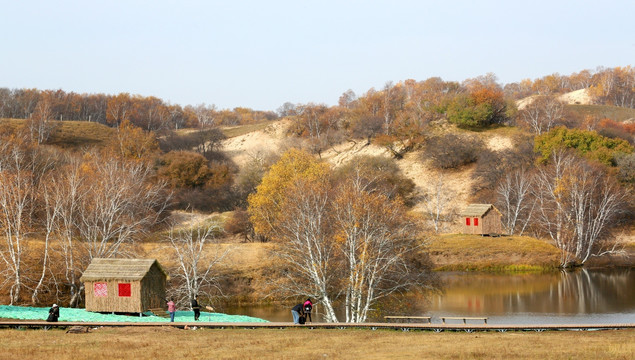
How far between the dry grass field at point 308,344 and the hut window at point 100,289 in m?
11.1

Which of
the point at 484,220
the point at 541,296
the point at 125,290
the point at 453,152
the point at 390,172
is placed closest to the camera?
the point at 125,290

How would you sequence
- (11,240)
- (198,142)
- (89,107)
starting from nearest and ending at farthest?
(11,240) → (198,142) → (89,107)

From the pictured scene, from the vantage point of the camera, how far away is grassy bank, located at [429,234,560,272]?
70.9 m

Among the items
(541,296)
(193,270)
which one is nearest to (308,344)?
(193,270)

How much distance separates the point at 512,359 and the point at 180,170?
87969 mm

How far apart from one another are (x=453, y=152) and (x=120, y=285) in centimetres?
7658

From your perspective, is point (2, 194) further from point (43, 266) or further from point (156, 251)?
point (156, 251)

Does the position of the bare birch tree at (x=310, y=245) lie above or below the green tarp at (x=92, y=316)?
above

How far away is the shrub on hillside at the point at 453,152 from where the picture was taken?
367ft

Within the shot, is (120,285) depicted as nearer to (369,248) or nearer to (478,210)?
(369,248)

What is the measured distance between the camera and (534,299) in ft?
173

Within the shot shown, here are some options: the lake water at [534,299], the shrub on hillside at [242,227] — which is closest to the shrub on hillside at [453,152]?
the shrub on hillside at [242,227]

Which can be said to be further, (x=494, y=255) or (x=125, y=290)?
(x=494, y=255)

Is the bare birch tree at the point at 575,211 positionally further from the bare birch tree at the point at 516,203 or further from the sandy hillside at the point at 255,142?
the sandy hillside at the point at 255,142
